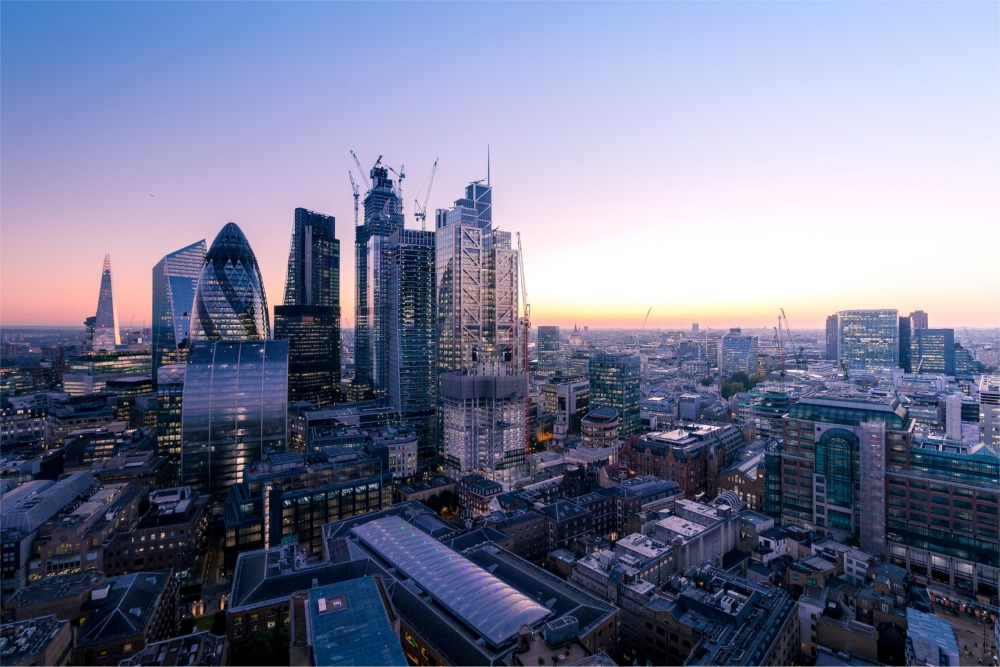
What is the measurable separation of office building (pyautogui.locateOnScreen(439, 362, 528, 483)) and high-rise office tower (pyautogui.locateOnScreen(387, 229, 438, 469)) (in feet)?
108

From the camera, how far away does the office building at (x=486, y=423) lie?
99375 mm

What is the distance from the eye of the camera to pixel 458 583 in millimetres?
47312

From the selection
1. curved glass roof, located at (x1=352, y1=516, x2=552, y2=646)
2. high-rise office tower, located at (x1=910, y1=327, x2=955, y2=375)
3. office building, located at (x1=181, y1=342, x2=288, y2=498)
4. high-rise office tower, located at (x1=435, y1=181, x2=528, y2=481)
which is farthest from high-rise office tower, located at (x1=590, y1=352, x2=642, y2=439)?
high-rise office tower, located at (x1=910, y1=327, x2=955, y2=375)

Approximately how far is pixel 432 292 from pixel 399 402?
113 ft

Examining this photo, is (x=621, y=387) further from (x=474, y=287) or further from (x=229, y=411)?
(x=229, y=411)

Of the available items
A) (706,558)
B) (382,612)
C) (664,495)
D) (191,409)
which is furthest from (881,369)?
(191,409)

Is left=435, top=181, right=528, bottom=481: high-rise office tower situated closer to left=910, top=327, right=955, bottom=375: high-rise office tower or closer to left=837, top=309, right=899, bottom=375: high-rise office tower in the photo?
left=837, top=309, right=899, bottom=375: high-rise office tower

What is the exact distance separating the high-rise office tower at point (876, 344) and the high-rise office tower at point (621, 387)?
11951 cm

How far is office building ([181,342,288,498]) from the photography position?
99.4 m

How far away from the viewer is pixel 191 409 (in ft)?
328

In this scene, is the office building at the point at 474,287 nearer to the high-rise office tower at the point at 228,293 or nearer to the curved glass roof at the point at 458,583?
the high-rise office tower at the point at 228,293

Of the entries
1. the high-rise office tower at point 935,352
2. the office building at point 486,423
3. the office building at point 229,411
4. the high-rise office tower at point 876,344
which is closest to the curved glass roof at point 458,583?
the office building at point 486,423

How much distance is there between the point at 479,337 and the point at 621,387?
139ft

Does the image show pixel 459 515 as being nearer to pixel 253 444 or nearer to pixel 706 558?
pixel 706 558
